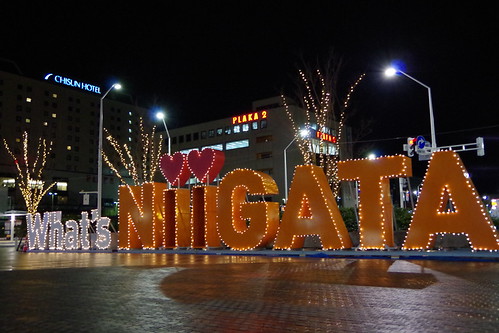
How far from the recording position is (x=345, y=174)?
19.4 meters

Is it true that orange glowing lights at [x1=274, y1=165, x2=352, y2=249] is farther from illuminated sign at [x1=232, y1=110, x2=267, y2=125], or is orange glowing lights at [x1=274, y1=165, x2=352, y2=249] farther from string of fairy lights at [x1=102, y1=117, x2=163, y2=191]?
illuminated sign at [x1=232, y1=110, x2=267, y2=125]

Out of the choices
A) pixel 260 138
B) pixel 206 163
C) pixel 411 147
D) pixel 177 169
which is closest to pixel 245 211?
pixel 206 163

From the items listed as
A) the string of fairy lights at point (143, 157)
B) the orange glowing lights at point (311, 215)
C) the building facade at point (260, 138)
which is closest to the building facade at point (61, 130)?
the building facade at point (260, 138)

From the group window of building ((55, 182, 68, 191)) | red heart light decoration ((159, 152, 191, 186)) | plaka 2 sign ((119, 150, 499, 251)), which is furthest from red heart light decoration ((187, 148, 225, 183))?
window of building ((55, 182, 68, 191))

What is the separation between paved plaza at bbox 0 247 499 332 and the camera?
21.2 feet

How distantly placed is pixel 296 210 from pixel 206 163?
5.36m

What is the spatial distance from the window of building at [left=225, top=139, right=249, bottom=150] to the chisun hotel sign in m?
51.4

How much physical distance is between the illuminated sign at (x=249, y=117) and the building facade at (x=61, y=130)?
2482 cm

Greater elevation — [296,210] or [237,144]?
[237,144]

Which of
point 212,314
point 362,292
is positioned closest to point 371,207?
point 362,292

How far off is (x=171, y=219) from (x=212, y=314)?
17878mm

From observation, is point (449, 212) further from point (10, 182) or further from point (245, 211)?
point (10, 182)

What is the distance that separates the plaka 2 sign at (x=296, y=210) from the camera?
17.2m

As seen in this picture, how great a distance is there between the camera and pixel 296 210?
799 inches
